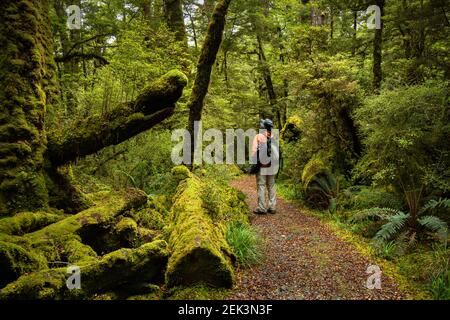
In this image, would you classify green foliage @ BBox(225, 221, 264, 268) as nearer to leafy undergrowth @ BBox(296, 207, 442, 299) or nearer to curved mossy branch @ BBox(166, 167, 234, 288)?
curved mossy branch @ BBox(166, 167, 234, 288)

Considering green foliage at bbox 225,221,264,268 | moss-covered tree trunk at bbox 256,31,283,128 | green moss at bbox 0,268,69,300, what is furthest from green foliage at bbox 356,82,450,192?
moss-covered tree trunk at bbox 256,31,283,128

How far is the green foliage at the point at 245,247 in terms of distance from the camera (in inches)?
232

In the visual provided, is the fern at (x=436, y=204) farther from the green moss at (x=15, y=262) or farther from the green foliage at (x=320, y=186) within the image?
the green moss at (x=15, y=262)

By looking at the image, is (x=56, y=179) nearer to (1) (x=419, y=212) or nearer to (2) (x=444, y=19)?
(1) (x=419, y=212)

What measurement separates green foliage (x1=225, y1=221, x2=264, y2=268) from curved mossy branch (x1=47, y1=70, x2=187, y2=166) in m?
2.66

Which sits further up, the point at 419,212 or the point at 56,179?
the point at 56,179

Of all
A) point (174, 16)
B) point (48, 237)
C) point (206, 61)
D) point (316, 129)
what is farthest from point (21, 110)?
point (174, 16)

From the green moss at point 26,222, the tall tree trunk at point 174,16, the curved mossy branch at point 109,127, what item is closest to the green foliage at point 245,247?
the curved mossy branch at point 109,127

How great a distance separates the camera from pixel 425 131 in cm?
755

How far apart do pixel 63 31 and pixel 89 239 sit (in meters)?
9.46

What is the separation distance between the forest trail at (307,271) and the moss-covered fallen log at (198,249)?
37 cm
